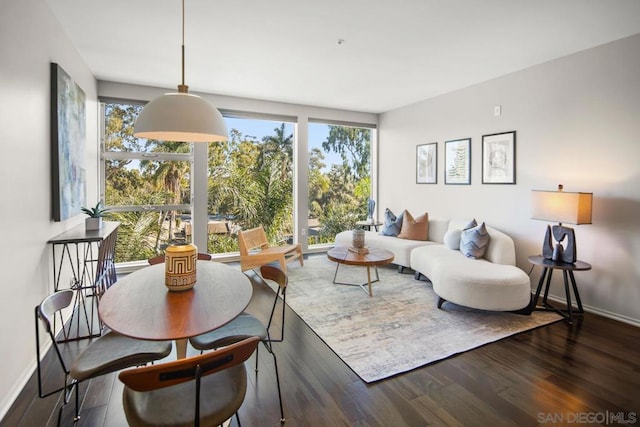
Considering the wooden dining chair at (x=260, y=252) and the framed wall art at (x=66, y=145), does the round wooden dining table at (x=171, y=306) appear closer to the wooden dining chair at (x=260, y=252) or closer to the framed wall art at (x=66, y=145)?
the framed wall art at (x=66, y=145)

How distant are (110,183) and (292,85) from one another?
115 inches

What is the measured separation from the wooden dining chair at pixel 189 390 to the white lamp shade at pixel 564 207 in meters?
3.21

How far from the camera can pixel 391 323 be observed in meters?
3.08

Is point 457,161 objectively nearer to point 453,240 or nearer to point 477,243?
point 453,240

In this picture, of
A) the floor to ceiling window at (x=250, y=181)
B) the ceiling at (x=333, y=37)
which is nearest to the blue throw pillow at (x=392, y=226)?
the floor to ceiling window at (x=250, y=181)

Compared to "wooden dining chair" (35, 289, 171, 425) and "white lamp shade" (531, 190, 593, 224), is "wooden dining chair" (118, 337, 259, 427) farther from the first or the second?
"white lamp shade" (531, 190, 593, 224)

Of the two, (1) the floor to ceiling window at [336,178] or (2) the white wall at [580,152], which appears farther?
(1) the floor to ceiling window at [336,178]

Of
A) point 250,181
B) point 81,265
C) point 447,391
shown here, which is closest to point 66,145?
point 81,265

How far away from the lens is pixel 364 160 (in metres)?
6.59

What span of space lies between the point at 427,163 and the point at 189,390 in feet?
16.1

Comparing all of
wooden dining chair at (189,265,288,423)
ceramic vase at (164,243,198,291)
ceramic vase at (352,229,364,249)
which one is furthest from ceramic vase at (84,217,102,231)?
ceramic vase at (352,229,364,249)

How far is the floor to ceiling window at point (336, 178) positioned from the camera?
20.0 ft

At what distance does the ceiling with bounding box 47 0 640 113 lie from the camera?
8.53ft

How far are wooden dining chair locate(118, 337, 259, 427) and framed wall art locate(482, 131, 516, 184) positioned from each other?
13.1ft
